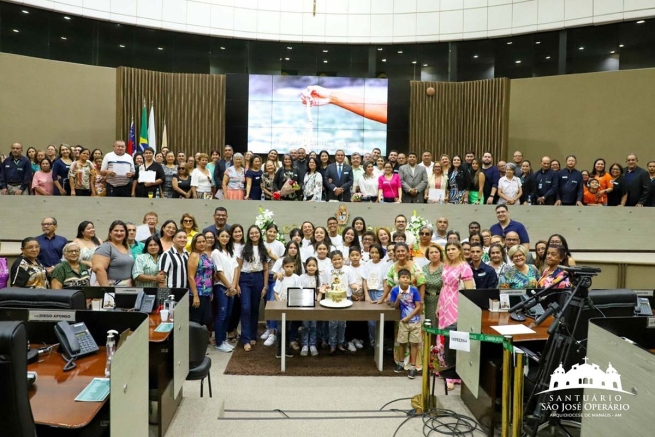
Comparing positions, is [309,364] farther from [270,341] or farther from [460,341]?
[460,341]

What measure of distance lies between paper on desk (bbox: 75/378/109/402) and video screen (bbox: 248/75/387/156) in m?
11.0

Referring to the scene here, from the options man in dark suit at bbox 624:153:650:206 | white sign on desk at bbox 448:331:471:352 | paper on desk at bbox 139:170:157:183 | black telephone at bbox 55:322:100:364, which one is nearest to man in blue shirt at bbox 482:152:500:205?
man in dark suit at bbox 624:153:650:206

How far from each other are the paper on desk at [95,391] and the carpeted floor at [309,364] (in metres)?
2.82

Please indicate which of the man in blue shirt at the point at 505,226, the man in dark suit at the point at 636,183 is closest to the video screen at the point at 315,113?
the man in dark suit at the point at 636,183

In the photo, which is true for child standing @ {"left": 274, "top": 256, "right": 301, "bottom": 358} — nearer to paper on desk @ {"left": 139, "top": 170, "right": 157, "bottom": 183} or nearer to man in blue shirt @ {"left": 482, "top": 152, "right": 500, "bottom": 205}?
paper on desk @ {"left": 139, "top": 170, "right": 157, "bottom": 183}

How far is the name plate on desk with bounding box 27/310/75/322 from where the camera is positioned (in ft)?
10.9

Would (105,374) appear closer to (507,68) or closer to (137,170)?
(137,170)

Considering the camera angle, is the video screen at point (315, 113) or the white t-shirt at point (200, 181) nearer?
the white t-shirt at point (200, 181)

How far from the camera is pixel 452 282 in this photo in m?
5.16

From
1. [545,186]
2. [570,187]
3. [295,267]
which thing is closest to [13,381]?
[295,267]

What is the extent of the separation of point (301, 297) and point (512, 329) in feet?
8.03

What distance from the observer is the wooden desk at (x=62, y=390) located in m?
2.33

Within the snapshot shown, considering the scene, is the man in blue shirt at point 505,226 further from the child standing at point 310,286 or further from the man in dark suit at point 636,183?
the man in dark suit at point 636,183

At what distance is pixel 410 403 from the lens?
467cm
